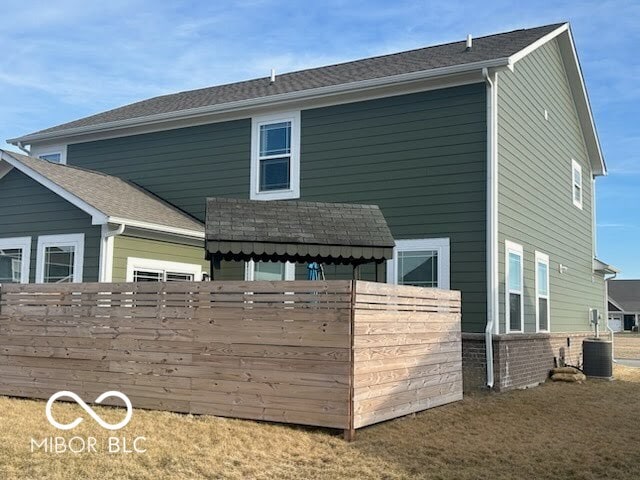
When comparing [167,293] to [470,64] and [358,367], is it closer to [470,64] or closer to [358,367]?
[358,367]

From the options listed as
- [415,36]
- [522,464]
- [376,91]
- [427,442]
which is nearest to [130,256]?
[376,91]

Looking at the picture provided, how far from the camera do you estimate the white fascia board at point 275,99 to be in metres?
11.5

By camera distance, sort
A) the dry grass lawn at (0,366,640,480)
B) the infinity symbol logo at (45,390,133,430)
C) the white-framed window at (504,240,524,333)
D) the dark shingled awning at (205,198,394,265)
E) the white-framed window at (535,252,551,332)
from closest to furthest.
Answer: the dry grass lawn at (0,366,640,480) < the infinity symbol logo at (45,390,133,430) < the dark shingled awning at (205,198,394,265) < the white-framed window at (504,240,524,333) < the white-framed window at (535,252,551,332)

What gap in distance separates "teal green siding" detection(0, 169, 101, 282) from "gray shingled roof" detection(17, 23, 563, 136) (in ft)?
11.8

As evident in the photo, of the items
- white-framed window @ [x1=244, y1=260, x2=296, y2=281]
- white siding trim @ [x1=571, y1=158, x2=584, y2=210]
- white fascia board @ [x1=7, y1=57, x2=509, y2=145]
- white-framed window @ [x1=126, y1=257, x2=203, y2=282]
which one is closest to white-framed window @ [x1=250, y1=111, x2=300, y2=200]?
white fascia board @ [x1=7, y1=57, x2=509, y2=145]

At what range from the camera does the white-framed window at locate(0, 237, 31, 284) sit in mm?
12734

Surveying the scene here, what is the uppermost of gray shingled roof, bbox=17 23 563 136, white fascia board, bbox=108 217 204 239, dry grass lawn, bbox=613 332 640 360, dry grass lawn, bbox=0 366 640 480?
gray shingled roof, bbox=17 23 563 136

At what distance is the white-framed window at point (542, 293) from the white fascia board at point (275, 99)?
473cm

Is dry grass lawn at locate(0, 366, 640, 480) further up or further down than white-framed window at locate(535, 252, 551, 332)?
further down

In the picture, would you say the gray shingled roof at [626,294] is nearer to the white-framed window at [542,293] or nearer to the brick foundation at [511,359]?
the white-framed window at [542,293]

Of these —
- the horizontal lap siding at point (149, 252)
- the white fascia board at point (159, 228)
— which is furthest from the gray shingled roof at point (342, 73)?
the horizontal lap siding at point (149, 252)

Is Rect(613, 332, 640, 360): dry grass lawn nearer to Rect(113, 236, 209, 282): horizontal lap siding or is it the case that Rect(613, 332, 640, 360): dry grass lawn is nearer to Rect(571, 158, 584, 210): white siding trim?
Rect(571, 158, 584, 210): white siding trim

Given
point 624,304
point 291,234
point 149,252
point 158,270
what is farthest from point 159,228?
point 624,304

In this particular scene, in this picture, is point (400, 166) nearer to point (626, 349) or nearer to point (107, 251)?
point (107, 251)
